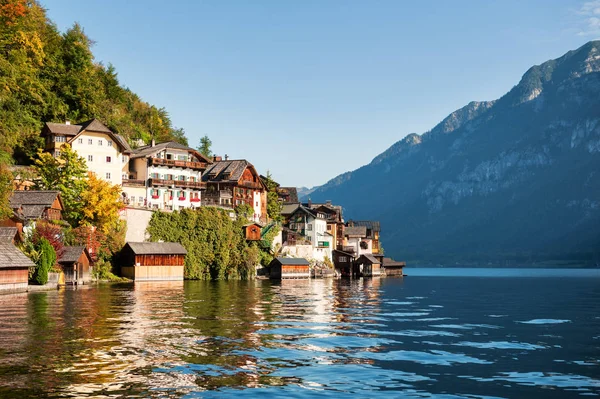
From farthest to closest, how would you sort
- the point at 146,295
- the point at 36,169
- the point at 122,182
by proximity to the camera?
the point at 122,182 < the point at 36,169 < the point at 146,295

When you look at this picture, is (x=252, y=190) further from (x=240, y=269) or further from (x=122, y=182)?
(x=122, y=182)

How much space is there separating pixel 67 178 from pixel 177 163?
82.8 ft

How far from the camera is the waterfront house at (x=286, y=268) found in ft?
366

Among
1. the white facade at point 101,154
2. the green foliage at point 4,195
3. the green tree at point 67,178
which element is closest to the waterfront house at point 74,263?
the green foliage at point 4,195

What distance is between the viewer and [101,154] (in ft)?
309

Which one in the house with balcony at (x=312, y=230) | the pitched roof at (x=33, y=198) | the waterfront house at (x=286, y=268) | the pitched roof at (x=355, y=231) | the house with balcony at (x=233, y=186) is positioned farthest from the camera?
the pitched roof at (x=355, y=231)

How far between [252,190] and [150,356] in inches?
3736

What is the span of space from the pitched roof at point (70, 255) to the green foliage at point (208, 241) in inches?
926

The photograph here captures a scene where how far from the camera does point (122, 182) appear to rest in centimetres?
9775

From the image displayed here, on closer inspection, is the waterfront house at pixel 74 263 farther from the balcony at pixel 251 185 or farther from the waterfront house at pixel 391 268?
the waterfront house at pixel 391 268

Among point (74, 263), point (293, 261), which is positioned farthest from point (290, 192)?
point (74, 263)

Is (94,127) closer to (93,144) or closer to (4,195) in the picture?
(93,144)

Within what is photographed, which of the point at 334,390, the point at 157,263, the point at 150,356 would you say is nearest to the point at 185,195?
the point at 157,263

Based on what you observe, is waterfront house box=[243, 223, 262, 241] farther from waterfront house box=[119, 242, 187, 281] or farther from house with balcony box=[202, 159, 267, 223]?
waterfront house box=[119, 242, 187, 281]
